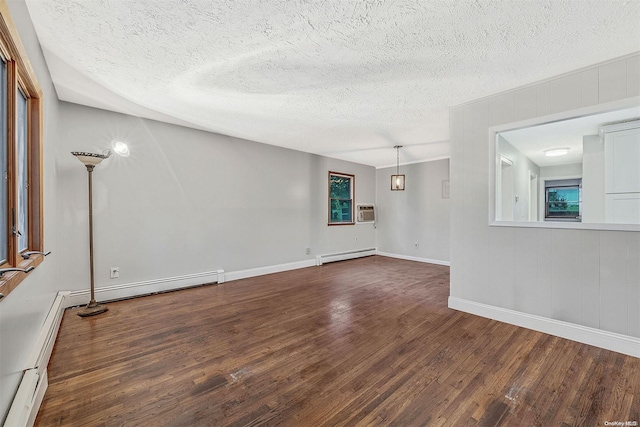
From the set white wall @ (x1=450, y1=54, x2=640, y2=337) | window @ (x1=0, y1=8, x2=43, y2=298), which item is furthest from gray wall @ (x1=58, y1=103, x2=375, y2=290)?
white wall @ (x1=450, y1=54, x2=640, y2=337)

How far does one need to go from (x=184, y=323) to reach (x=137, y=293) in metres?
1.32

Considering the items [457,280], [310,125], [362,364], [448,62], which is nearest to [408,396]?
[362,364]

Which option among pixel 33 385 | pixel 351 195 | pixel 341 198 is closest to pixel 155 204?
pixel 33 385

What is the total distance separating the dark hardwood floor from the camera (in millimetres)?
1541

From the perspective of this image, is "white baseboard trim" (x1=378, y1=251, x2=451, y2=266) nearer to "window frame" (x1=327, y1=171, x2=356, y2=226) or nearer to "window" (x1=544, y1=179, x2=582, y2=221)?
"window frame" (x1=327, y1=171, x2=356, y2=226)

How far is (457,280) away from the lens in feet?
10.5

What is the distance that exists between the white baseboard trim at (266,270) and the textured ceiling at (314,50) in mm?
2614

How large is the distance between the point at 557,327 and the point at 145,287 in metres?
→ 4.77

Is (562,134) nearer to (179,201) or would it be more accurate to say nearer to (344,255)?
(344,255)

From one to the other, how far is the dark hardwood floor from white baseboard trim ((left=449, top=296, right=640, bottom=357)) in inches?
3.9

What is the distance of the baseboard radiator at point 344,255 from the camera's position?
232 inches

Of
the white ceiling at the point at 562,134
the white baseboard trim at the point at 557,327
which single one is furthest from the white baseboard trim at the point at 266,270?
the white ceiling at the point at 562,134

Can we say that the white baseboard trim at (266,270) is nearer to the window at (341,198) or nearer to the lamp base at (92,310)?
the window at (341,198)

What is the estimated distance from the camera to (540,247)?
2.63m
